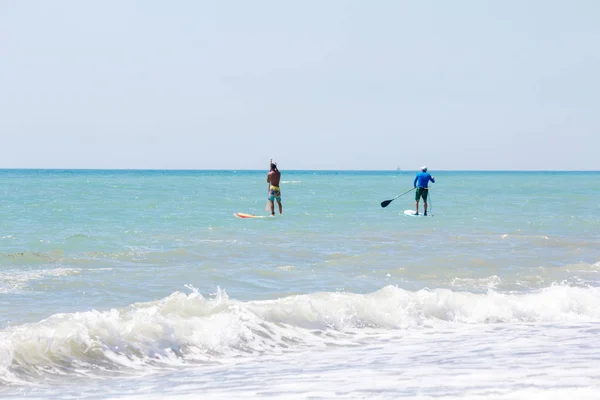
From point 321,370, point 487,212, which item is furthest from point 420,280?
point 487,212

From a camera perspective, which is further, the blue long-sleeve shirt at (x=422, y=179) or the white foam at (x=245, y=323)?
the blue long-sleeve shirt at (x=422, y=179)

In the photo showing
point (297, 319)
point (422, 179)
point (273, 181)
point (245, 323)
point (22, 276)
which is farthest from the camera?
point (422, 179)

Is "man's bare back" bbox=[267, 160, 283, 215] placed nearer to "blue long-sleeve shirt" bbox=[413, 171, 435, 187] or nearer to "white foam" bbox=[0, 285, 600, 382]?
"blue long-sleeve shirt" bbox=[413, 171, 435, 187]

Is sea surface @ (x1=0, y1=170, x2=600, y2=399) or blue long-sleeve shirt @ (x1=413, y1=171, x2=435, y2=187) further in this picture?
blue long-sleeve shirt @ (x1=413, y1=171, x2=435, y2=187)

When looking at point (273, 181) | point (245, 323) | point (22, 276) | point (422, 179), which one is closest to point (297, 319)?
point (245, 323)

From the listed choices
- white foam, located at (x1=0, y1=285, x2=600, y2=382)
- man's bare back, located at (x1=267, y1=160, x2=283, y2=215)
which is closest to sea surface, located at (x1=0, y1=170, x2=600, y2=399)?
white foam, located at (x1=0, y1=285, x2=600, y2=382)

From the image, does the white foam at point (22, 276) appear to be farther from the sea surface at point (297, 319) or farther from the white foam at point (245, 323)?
the white foam at point (245, 323)

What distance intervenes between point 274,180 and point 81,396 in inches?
818

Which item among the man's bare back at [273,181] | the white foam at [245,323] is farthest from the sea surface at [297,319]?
the man's bare back at [273,181]

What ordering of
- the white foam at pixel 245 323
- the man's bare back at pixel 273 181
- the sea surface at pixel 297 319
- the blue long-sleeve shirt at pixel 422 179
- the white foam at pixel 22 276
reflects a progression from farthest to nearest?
→ the blue long-sleeve shirt at pixel 422 179 < the man's bare back at pixel 273 181 < the white foam at pixel 22 276 < the white foam at pixel 245 323 < the sea surface at pixel 297 319

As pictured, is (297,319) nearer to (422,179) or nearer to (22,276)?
(22,276)

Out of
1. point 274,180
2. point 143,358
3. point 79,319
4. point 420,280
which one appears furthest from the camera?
point 274,180

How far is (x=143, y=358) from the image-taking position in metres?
8.27

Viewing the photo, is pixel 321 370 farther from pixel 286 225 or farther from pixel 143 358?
pixel 286 225
